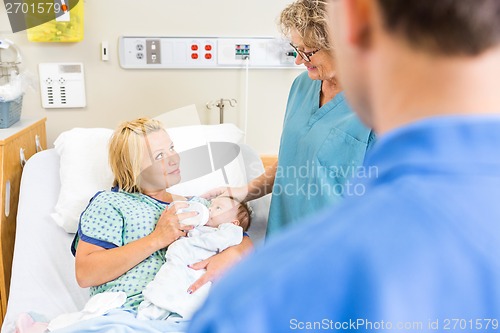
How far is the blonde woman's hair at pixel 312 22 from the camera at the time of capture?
128cm

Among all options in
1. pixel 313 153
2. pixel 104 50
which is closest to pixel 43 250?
pixel 104 50

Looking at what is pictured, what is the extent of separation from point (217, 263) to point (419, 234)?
1.22 m

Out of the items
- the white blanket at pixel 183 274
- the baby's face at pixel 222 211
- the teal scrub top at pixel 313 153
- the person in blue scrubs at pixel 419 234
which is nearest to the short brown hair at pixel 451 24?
the person in blue scrubs at pixel 419 234

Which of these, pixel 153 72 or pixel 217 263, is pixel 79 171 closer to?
pixel 153 72

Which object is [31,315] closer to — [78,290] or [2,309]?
[78,290]

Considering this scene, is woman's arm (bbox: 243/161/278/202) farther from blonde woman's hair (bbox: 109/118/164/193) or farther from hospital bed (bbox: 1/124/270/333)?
blonde woman's hair (bbox: 109/118/164/193)

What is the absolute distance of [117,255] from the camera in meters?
1.43

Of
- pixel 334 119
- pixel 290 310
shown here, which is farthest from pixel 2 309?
pixel 290 310

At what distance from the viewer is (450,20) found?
0.33 meters

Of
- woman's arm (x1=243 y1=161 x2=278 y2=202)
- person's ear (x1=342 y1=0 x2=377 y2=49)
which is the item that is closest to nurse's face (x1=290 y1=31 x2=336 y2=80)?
woman's arm (x1=243 y1=161 x2=278 y2=202)

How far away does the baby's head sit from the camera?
1641 mm

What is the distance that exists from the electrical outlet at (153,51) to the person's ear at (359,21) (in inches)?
75.4

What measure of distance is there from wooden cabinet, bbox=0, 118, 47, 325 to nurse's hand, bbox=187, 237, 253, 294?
85 cm

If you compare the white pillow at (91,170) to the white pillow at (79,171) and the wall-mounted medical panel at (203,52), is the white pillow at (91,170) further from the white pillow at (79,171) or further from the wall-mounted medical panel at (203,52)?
the wall-mounted medical panel at (203,52)
